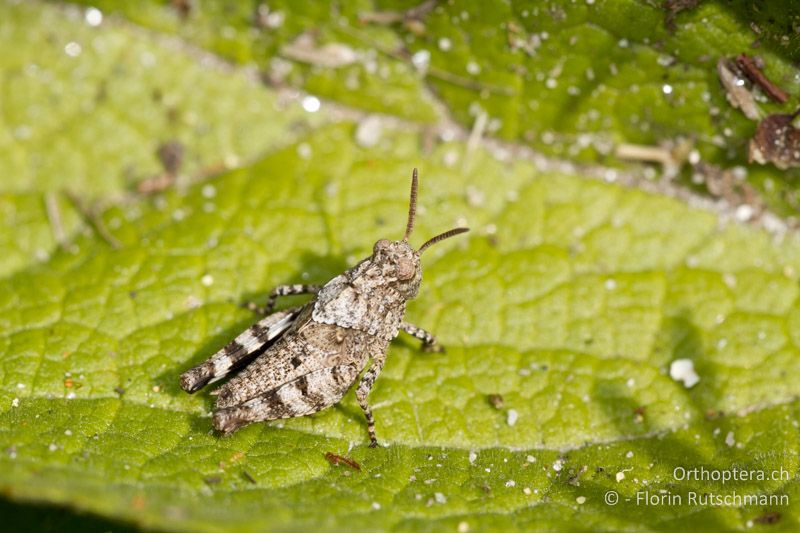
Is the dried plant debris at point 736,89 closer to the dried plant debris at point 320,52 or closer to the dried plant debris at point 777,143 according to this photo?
the dried plant debris at point 777,143

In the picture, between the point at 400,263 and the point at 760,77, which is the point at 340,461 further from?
the point at 760,77

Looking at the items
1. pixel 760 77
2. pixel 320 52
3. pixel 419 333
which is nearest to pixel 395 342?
pixel 419 333

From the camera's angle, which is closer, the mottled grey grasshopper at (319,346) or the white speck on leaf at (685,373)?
the mottled grey grasshopper at (319,346)

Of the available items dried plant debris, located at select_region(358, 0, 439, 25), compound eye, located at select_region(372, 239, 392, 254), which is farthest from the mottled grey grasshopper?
dried plant debris, located at select_region(358, 0, 439, 25)

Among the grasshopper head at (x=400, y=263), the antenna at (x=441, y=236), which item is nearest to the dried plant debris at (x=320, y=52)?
the grasshopper head at (x=400, y=263)

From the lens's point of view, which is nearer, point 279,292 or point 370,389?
point 370,389

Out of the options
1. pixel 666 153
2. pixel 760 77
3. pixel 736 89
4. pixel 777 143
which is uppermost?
pixel 760 77

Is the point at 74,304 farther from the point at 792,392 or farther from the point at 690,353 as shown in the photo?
the point at 792,392
